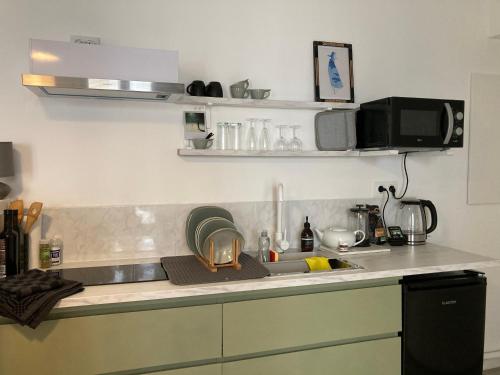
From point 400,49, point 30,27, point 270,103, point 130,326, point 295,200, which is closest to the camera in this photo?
point 130,326

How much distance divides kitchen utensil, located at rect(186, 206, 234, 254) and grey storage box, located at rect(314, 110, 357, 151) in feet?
2.51

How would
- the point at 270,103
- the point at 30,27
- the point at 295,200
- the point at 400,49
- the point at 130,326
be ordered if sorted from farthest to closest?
the point at 400,49, the point at 295,200, the point at 270,103, the point at 30,27, the point at 130,326

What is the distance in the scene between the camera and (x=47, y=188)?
2.27 metres

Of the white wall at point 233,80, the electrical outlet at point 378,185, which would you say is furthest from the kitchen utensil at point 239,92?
the electrical outlet at point 378,185

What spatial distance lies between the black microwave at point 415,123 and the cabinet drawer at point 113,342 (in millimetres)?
1405

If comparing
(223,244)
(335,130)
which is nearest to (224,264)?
(223,244)

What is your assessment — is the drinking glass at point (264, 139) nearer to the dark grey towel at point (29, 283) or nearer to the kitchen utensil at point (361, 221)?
the kitchen utensil at point (361, 221)

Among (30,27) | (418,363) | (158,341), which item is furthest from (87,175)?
(418,363)

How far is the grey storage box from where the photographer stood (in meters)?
2.68

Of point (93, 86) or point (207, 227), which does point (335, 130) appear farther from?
point (93, 86)

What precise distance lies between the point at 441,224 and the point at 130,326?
2288mm

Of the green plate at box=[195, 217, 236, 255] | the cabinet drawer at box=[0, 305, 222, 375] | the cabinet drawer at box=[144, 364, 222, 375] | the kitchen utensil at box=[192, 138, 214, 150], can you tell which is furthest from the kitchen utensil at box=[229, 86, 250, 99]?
the cabinet drawer at box=[144, 364, 222, 375]

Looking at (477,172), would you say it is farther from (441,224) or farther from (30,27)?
(30,27)

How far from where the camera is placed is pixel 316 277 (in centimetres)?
204
